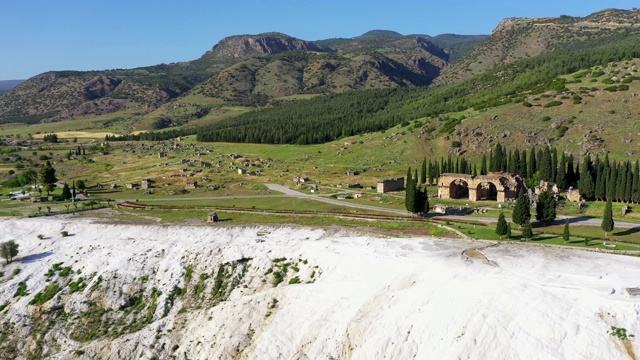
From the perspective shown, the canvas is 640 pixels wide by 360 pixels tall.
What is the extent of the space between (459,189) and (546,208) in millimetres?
27129

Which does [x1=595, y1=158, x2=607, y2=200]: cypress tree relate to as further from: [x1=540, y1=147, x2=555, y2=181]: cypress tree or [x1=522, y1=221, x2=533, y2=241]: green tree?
[x1=522, y1=221, x2=533, y2=241]: green tree

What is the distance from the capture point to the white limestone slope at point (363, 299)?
127 feet

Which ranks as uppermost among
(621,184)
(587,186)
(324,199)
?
(621,184)

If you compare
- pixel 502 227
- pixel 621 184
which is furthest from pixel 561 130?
pixel 502 227

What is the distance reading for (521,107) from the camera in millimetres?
154750

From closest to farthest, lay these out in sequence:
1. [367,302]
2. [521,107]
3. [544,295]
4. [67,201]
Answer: [544,295]
[367,302]
[67,201]
[521,107]

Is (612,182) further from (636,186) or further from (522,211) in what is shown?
(522,211)

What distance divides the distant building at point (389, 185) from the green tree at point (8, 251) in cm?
6677

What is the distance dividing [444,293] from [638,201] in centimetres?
5889

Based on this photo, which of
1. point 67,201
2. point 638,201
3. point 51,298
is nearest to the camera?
point 51,298

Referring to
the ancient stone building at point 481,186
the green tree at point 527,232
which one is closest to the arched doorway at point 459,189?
the ancient stone building at point 481,186

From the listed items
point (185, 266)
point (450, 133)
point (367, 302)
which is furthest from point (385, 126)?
point (367, 302)

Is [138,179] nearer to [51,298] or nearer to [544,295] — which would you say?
[51,298]

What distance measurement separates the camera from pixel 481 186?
92.1 m
